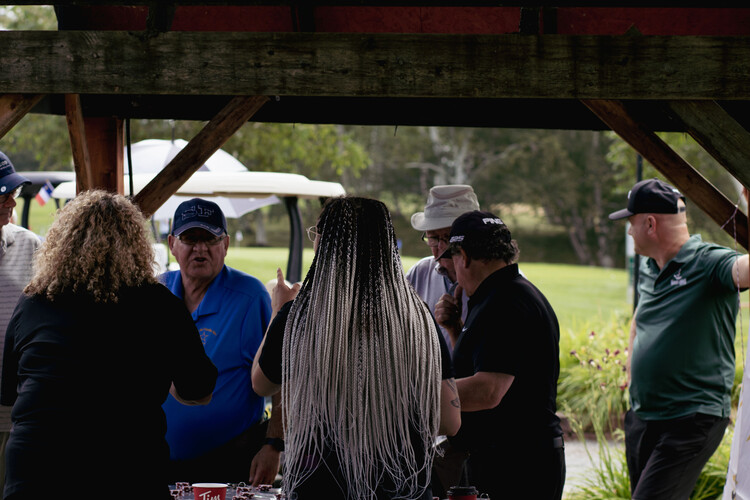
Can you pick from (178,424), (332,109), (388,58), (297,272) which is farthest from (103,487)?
(297,272)

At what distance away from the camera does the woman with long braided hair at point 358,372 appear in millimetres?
2326

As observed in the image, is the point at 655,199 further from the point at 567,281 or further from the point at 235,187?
the point at 567,281

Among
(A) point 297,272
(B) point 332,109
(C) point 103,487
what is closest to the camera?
(C) point 103,487

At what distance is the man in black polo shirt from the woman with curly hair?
1.16 m

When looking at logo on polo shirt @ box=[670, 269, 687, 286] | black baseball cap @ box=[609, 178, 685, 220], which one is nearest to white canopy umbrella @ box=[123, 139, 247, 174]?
black baseball cap @ box=[609, 178, 685, 220]

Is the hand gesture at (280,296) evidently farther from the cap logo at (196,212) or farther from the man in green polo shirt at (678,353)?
the man in green polo shirt at (678,353)

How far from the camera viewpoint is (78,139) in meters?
3.58

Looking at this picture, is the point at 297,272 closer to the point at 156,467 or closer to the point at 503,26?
the point at 503,26

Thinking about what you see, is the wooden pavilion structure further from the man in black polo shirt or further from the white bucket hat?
the white bucket hat

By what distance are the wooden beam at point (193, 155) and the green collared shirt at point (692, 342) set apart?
2452mm

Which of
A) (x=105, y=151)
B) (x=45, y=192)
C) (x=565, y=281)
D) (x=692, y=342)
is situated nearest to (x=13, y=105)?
(x=105, y=151)

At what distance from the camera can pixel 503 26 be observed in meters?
4.11

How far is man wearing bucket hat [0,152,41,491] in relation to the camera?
3609 mm

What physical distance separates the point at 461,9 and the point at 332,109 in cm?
92
